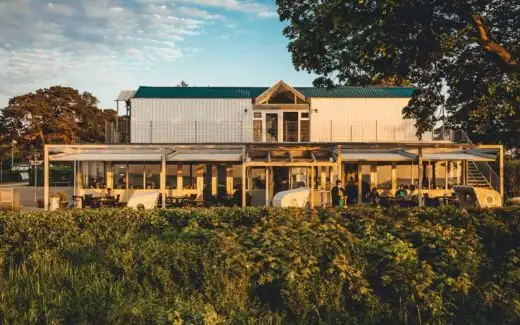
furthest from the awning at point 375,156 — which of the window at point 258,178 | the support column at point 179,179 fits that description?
the support column at point 179,179

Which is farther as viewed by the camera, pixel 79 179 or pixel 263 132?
pixel 263 132

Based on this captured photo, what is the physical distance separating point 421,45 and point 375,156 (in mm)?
8201

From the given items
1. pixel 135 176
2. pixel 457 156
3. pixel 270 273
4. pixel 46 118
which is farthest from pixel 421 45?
pixel 46 118

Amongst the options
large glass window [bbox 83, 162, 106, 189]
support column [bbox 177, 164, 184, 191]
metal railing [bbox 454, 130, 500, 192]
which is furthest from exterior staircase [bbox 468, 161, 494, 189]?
large glass window [bbox 83, 162, 106, 189]

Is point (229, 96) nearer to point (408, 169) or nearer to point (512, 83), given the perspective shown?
point (408, 169)

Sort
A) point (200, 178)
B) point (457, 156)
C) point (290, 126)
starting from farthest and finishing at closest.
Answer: point (290, 126)
point (200, 178)
point (457, 156)

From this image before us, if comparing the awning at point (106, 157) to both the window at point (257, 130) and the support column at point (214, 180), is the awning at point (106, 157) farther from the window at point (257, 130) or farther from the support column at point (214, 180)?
the window at point (257, 130)

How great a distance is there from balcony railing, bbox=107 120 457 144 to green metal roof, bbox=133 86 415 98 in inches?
64.8

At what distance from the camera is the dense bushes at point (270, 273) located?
5992 mm

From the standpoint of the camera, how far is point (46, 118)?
53469mm

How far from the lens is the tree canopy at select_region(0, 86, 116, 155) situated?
52.4 meters

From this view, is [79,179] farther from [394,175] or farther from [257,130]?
[394,175]

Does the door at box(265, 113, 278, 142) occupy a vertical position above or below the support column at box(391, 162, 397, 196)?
above

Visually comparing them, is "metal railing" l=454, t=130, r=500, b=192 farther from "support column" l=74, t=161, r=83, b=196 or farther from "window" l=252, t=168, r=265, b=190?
"support column" l=74, t=161, r=83, b=196
